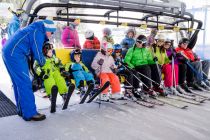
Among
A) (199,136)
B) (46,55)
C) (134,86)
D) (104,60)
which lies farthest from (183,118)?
(46,55)

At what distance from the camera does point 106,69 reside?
14.7ft

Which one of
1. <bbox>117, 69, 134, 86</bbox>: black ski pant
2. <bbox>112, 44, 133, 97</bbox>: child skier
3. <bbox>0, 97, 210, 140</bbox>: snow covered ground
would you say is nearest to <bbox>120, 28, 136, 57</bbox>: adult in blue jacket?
<bbox>112, 44, 133, 97</bbox>: child skier

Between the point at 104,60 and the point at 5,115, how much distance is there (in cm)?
200

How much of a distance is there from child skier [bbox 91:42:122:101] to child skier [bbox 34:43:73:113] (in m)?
0.78

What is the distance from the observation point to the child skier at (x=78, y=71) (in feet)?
12.8

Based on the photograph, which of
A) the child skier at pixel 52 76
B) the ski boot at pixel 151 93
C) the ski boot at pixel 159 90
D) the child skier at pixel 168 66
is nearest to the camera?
the child skier at pixel 52 76

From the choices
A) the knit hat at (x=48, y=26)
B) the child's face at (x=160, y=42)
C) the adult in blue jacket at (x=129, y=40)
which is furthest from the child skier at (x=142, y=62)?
the knit hat at (x=48, y=26)

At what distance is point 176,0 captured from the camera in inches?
198

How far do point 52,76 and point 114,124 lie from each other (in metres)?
1.25

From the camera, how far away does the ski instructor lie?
321cm

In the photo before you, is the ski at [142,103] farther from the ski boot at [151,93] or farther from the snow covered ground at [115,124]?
the ski boot at [151,93]

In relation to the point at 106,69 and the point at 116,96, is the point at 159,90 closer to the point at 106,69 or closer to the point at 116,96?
the point at 116,96

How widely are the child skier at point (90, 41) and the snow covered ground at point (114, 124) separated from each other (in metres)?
1.86

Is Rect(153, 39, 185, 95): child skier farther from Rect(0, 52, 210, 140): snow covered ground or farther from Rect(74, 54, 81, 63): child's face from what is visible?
Rect(74, 54, 81, 63): child's face
